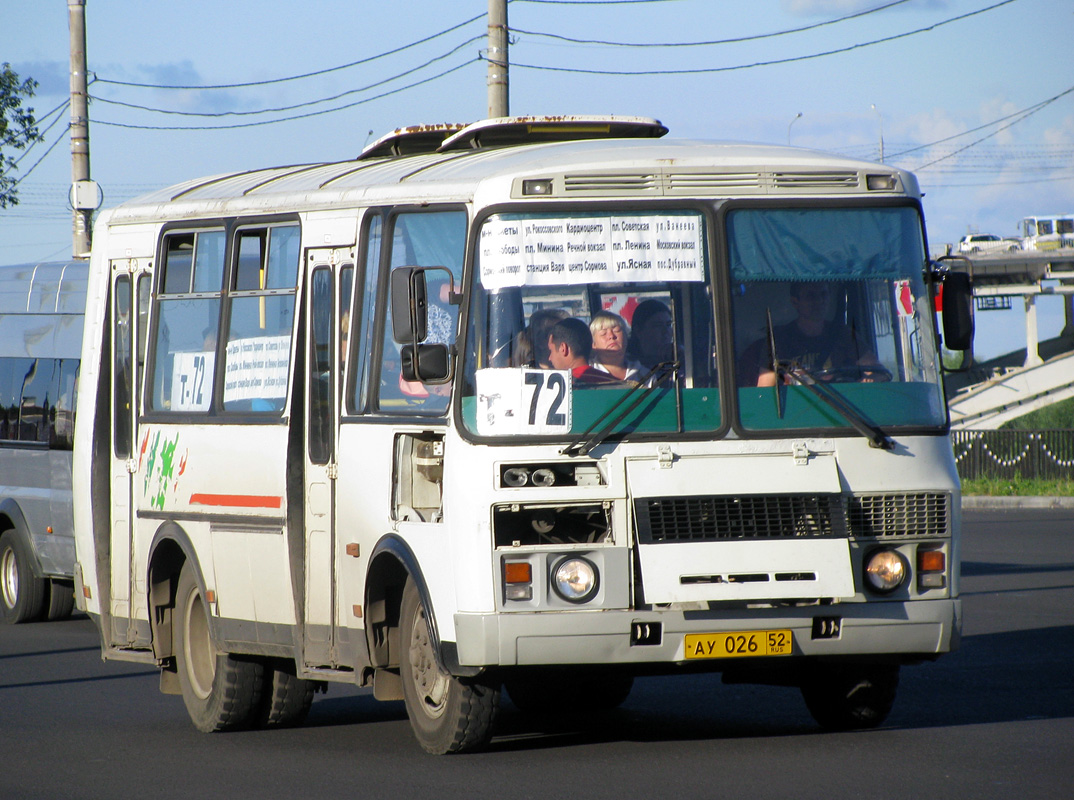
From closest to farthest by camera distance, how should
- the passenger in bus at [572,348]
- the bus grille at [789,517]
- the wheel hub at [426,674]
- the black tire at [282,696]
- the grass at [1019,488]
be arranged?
the bus grille at [789,517], the passenger in bus at [572,348], the wheel hub at [426,674], the black tire at [282,696], the grass at [1019,488]

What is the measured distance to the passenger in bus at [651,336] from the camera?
8125 millimetres

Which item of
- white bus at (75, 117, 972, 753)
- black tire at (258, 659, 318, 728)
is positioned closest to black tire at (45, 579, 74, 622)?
black tire at (258, 659, 318, 728)

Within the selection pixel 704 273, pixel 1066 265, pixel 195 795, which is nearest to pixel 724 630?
pixel 704 273

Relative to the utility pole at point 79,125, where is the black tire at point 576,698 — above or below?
below

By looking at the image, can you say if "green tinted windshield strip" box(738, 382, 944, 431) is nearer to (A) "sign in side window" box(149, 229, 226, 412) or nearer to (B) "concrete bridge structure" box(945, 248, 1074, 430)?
(A) "sign in side window" box(149, 229, 226, 412)

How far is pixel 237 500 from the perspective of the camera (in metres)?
9.79

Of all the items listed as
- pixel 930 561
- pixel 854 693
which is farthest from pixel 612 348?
pixel 854 693

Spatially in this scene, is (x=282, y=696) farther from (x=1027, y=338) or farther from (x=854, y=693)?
(x=1027, y=338)

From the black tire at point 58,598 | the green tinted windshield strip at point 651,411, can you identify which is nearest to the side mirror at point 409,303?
the green tinted windshield strip at point 651,411

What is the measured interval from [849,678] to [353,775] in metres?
2.65

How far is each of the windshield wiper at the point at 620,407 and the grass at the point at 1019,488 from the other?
29.0m

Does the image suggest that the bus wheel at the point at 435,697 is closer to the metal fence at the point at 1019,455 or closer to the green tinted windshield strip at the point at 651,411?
the green tinted windshield strip at the point at 651,411

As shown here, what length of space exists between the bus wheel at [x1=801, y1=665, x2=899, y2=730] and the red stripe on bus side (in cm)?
295

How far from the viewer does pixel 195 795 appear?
7781 mm
